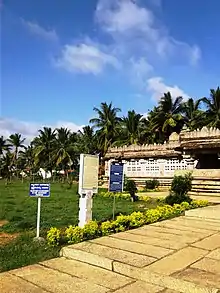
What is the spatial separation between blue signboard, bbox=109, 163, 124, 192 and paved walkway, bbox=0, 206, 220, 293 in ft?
10.9

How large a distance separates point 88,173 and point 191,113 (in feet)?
111

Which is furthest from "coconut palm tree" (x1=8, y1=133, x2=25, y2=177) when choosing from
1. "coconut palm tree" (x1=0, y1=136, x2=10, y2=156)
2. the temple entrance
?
the temple entrance

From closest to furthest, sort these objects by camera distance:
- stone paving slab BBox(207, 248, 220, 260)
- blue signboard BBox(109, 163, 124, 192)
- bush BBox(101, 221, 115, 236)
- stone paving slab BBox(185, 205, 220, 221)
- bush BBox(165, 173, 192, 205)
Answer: stone paving slab BBox(207, 248, 220, 260) < bush BBox(101, 221, 115, 236) < stone paving slab BBox(185, 205, 220, 221) < blue signboard BBox(109, 163, 124, 192) < bush BBox(165, 173, 192, 205)

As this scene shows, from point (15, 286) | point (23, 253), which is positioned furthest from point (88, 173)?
point (15, 286)

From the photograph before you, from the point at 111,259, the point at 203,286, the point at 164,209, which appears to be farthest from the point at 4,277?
the point at 164,209

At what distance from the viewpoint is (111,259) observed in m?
4.32

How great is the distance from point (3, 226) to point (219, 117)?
30.8 meters

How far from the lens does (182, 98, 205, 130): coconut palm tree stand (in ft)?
122

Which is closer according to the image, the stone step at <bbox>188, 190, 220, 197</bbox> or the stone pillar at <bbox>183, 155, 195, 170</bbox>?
the stone step at <bbox>188, 190, 220, 197</bbox>

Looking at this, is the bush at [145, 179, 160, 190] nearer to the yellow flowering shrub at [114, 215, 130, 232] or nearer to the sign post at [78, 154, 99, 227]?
the sign post at [78, 154, 99, 227]

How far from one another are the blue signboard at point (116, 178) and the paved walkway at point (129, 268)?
10.9ft

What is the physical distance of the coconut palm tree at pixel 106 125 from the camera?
41.5m

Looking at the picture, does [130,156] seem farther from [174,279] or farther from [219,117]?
[174,279]

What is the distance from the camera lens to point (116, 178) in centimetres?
930
